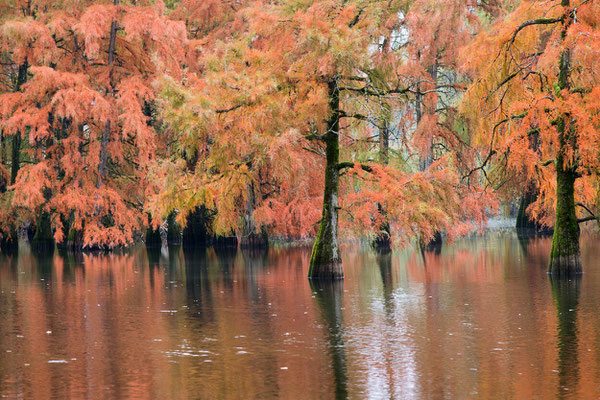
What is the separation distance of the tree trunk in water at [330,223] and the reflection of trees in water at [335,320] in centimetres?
48

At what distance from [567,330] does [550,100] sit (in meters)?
8.91

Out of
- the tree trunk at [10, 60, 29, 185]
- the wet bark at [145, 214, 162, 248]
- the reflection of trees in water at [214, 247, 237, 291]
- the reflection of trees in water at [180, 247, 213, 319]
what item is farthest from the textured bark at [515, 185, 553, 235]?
the tree trunk at [10, 60, 29, 185]

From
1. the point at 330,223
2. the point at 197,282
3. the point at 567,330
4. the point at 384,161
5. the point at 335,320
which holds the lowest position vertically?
the point at 567,330

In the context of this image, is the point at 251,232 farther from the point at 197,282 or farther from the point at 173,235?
the point at 197,282

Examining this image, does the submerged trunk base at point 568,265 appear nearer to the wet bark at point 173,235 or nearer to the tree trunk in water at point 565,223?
the tree trunk in water at point 565,223

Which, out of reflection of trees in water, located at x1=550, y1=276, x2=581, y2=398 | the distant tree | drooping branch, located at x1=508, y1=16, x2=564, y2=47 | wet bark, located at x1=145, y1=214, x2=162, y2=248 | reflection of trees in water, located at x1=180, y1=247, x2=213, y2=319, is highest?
drooping branch, located at x1=508, y1=16, x2=564, y2=47

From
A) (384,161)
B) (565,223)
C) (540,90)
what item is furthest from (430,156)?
(565,223)

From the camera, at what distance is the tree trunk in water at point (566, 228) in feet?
77.8

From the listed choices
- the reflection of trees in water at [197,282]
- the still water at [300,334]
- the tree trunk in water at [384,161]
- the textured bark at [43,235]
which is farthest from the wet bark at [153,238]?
the still water at [300,334]

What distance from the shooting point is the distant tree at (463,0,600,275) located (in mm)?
21828

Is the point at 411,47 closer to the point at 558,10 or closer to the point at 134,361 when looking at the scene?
the point at 558,10

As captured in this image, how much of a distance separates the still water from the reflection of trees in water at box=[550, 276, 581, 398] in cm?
5

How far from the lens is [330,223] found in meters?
24.4

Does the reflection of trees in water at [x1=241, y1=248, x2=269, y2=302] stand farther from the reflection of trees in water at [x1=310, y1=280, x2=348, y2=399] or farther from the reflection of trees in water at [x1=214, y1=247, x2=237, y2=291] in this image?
the reflection of trees in water at [x1=310, y1=280, x2=348, y2=399]
